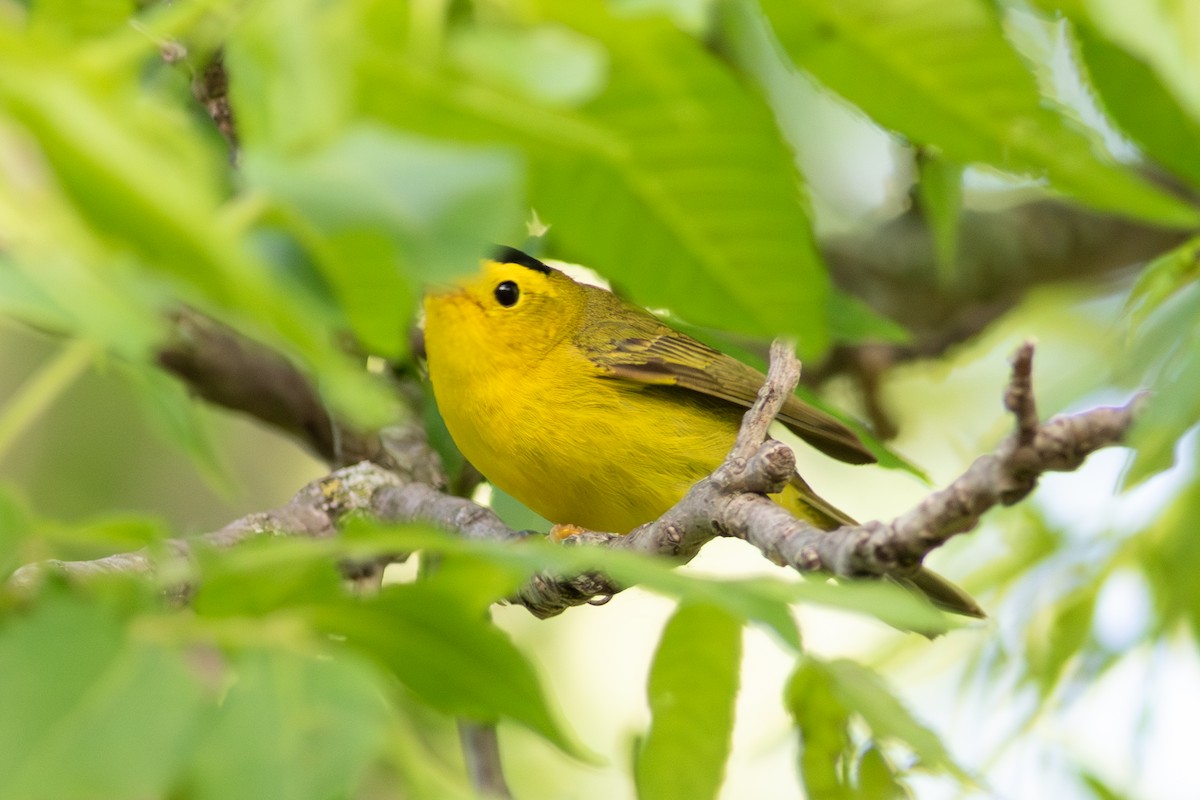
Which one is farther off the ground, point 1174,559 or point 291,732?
point 1174,559

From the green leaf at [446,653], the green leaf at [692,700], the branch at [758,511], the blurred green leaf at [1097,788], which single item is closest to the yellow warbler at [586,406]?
the branch at [758,511]

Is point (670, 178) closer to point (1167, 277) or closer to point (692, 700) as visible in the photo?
point (692, 700)

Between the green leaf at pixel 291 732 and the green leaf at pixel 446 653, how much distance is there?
4.5 inches

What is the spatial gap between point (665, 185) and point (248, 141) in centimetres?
53

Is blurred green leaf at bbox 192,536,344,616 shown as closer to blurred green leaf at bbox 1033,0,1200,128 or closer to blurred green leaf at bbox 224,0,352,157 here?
blurred green leaf at bbox 224,0,352,157

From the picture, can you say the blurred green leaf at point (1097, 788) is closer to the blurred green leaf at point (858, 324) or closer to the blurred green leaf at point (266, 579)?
the blurred green leaf at point (858, 324)

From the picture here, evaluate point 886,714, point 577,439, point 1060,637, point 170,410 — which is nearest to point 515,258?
point 577,439

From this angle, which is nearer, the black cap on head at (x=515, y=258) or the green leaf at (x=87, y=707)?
the green leaf at (x=87, y=707)

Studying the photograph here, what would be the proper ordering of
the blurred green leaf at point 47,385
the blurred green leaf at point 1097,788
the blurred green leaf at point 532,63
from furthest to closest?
the blurred green leaf at point 1097,788, the blurred green leaf at point 47,385, the blurred green leaf at point 532,63

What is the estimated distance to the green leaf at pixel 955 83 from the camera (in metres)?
1.56

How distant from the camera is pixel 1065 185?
161 cm

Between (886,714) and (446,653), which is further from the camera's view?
(886,714)

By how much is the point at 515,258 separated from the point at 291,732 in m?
3.14

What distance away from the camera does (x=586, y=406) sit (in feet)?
12.9
